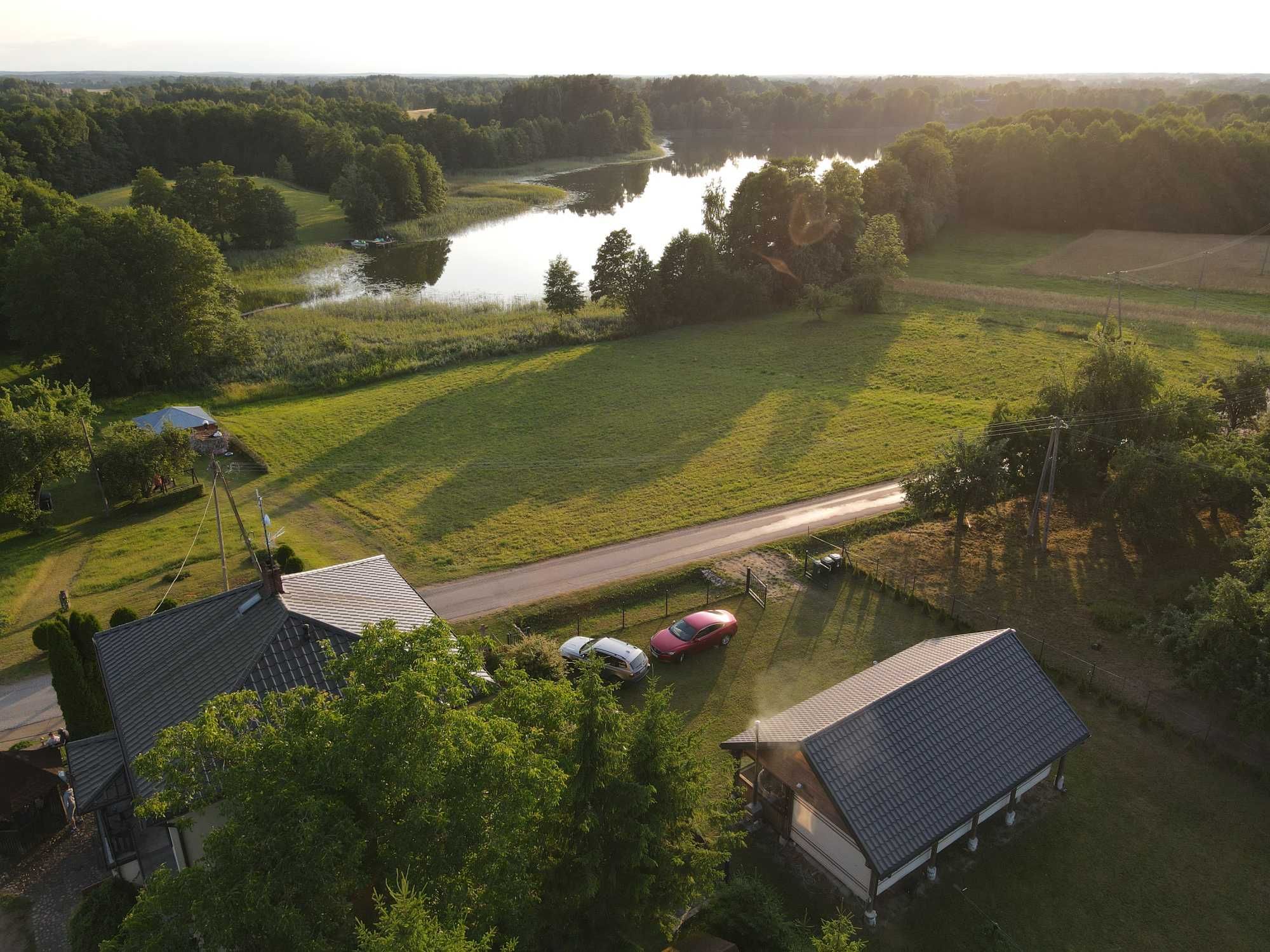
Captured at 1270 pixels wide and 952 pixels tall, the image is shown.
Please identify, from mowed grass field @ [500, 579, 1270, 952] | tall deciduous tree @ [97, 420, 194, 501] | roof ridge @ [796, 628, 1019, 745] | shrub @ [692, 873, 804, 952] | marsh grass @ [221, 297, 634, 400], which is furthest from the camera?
marsh grass @ [221, 297, 634, 400]

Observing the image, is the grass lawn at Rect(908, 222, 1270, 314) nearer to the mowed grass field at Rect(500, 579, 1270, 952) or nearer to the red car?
the mowed grass field at Rect(500, 579, 1270, 952)

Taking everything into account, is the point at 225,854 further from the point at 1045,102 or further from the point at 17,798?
the point at 1045,102

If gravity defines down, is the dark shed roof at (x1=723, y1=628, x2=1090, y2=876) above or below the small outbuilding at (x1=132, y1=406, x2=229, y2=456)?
above

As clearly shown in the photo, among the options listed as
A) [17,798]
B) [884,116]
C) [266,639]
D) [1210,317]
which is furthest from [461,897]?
[884,116]

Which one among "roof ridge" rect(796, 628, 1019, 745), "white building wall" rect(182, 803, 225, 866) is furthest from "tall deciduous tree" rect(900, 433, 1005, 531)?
"white building wall" rect(182, 803, 225, 866)

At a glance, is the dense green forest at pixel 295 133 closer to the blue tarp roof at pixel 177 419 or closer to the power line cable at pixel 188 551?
the blue tarp roof at pixel 177 419

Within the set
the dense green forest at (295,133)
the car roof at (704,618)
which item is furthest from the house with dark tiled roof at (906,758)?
the dense green forest at (295,133)

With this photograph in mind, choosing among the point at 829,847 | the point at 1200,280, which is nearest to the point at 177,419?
the point at 829,847
